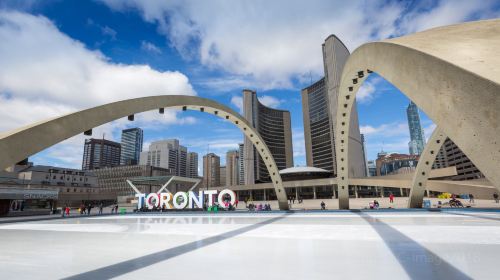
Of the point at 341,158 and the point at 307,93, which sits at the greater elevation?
the point at 307,93

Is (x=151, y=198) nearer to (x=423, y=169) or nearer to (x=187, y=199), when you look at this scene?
(x=187, y=199)

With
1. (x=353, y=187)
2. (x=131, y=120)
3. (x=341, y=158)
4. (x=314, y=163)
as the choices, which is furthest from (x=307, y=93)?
(x=131, y=120)

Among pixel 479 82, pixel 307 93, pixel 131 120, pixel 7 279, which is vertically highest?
pixel 307 93

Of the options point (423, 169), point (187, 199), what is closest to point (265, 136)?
point (187, 199)

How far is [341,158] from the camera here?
84.4 ft

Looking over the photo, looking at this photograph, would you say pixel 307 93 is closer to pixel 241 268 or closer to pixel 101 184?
pixel 101 184

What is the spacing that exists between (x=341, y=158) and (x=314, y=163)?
147506mm

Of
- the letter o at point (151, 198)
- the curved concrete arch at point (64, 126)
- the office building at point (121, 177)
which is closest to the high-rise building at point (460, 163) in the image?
the letter o at point (151, 198)

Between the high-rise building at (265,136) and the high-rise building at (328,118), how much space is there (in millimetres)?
20769

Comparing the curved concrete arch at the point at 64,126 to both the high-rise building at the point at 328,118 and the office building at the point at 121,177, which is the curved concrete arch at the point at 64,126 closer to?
the high-rise building at the point at 328,118

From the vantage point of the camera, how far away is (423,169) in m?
25.0

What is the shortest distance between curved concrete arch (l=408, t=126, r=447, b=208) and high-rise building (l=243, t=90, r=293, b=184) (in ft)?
470

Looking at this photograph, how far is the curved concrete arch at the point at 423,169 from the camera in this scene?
23688 mm

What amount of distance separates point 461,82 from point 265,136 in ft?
584
